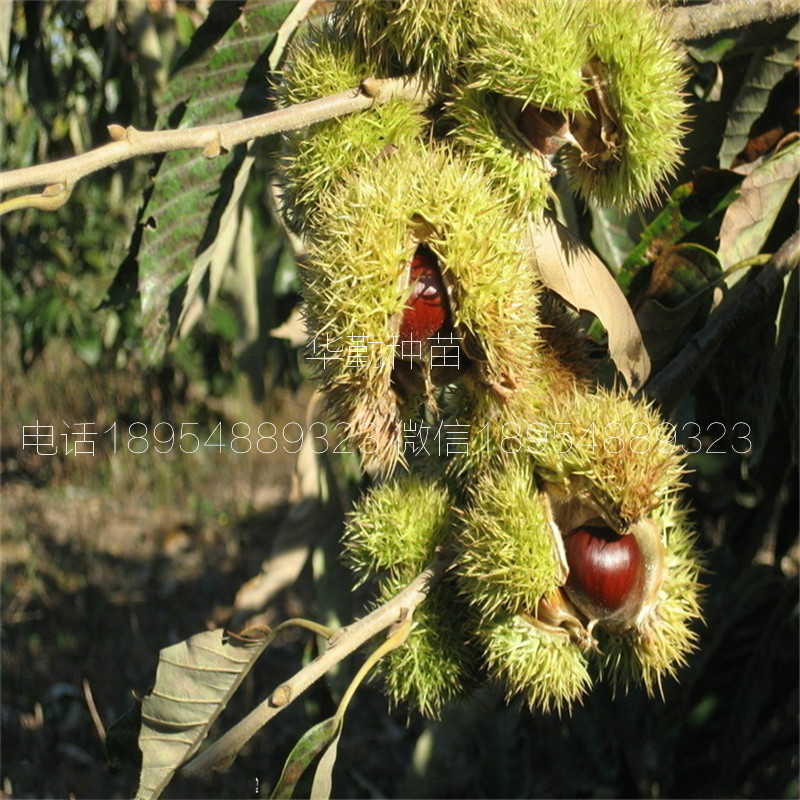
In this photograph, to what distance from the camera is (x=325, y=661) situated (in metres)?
0.77

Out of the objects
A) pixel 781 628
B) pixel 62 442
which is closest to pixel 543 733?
pixel 781 628

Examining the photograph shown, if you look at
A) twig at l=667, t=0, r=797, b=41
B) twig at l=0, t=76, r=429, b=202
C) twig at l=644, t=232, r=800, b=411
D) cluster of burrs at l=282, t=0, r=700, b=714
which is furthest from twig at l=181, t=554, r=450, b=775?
twig at l=667, t=0, r=797, b=41

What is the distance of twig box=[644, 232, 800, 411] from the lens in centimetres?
95

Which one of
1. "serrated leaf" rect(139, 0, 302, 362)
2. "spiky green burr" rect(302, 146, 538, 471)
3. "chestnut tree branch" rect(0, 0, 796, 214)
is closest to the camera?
"chestnut tree branch" rect(0, 0, 796, 214)

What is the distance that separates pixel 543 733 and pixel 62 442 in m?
3.09

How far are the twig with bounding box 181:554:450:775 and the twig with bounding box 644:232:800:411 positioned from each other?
0.29 metres

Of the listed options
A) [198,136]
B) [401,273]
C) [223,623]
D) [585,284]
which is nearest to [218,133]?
[198,136]

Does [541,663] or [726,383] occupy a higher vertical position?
[726,383]

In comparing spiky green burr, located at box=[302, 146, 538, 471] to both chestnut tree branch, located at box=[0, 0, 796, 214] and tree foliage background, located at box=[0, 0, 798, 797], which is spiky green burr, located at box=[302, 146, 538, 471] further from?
tree foliage background, located at box=[0, 0, 798, 797]

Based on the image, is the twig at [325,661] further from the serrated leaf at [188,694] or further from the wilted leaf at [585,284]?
the wilted leaf at [585,284]

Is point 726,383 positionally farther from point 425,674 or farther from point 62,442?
point 62,442

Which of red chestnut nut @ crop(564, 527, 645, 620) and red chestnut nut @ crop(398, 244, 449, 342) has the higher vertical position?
red chestnut nut @ crop(398, 244, 449, 342)

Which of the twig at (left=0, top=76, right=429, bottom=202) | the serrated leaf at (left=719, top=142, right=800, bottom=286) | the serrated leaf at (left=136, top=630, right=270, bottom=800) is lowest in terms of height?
the serrated leaf at (left=136, top=630, right=270, bottom=800)

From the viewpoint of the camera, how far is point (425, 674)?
0.86 m
